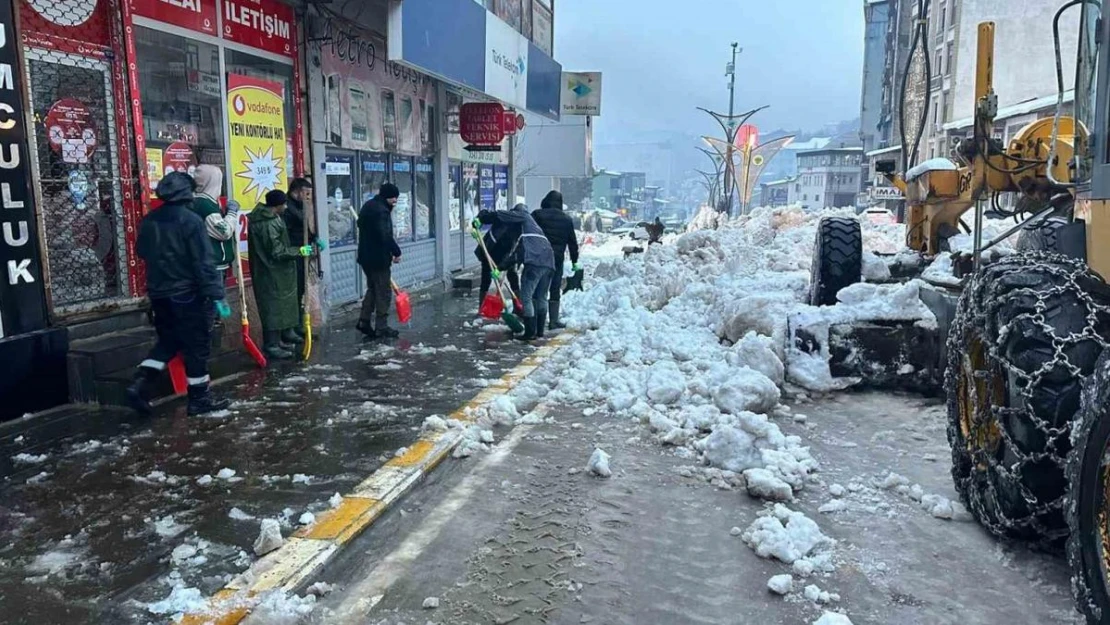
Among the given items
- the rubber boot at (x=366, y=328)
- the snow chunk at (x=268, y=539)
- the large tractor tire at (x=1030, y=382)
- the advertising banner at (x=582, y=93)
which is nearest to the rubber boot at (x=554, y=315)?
the rubber boot at (x=366, y=328)

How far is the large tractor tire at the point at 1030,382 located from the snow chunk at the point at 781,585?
3.46ft

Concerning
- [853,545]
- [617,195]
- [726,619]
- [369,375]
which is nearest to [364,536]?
[726,619]

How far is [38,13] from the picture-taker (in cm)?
600

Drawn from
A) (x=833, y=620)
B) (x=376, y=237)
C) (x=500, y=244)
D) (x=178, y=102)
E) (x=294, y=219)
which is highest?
(x=178, y=102)

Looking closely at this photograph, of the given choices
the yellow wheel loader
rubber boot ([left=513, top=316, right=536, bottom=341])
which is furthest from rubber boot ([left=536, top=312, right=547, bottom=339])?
the yellow wheel loader

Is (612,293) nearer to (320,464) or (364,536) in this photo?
(320,464)

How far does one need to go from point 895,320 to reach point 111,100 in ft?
22.1

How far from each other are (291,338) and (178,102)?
2.49m

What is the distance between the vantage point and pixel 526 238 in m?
9.27

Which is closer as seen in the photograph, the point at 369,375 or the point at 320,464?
the point at 320,464

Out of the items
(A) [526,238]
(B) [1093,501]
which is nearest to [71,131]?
(A) [526,238]

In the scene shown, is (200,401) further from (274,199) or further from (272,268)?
(274,199)

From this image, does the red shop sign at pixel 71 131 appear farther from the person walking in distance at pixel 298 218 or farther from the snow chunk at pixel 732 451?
the snow chunk at pixel 732 451

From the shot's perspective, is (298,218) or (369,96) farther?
(369,96)
